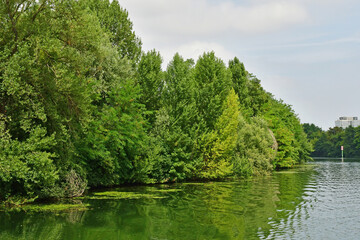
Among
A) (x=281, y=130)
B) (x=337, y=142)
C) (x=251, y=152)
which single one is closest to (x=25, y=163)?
(x=251, y=152)

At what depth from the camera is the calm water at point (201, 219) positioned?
18422 mm

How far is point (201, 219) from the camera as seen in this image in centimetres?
2209

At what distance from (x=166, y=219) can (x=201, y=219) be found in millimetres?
2069

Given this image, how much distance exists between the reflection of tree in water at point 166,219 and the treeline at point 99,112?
13.2ft

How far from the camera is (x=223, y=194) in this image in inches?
1314

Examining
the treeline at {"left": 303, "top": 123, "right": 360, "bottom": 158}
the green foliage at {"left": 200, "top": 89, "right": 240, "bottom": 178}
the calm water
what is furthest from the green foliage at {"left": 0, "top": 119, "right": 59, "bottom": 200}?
the treeline at {"left": 303, "top": 123, "right": 360, "bottom": 158}

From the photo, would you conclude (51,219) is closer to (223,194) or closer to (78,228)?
(78,228)

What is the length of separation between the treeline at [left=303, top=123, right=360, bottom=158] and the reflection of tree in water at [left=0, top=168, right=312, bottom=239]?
435ft

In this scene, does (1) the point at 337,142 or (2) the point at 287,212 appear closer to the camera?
(2) the point at 287,212

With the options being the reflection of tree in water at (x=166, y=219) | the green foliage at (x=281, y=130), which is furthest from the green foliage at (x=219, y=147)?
the green foliage at (x=281, y=130)

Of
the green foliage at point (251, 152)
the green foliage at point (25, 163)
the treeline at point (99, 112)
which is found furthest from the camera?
the green foliage at point (251, 152)

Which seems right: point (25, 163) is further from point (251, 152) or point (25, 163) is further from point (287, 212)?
point (251, 152)

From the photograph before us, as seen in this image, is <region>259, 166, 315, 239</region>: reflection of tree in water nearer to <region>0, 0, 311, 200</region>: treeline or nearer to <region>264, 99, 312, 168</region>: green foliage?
<region>0, 0, 311, 200</region>: treeline

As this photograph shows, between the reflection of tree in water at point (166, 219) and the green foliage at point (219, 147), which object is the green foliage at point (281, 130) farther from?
the reflection of tree in water at point (166, 219)
